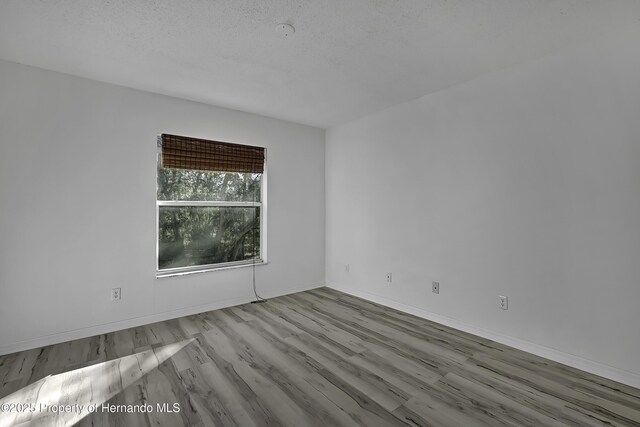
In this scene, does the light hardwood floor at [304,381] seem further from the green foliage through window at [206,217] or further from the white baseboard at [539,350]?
the green foliage through window at [206,217]

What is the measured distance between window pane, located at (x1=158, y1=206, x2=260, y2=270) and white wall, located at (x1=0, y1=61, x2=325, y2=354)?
0.62 ft

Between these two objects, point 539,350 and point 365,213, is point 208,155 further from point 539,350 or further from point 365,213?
point 539,350

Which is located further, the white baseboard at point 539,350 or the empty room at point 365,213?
the white baseboard at point 539,350

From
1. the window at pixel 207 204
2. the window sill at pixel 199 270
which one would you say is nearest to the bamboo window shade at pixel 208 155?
the window at pixel 207 204

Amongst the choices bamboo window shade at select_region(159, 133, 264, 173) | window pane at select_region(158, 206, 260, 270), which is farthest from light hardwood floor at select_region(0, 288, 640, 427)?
bamboo window shade at select_region(159, 133, 264, 173)

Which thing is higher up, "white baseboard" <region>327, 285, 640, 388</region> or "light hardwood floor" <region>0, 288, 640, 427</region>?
"white baseboard" <region>327, 285, 640, 388</region>

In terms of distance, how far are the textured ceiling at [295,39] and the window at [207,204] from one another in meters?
0.72

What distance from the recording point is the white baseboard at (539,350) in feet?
6.95

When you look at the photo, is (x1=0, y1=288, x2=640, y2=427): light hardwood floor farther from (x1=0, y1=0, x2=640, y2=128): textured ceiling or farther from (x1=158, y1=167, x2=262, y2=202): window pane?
(x1=0, y1=0, x2=640, y2=128): textured ceiling

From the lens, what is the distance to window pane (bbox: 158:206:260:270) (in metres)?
3.43

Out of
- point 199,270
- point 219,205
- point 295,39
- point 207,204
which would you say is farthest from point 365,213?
point 295,39

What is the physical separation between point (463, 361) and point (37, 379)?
3143 millimetres

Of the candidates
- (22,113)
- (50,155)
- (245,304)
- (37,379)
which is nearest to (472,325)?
(245,304)

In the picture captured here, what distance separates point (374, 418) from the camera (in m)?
1.76
